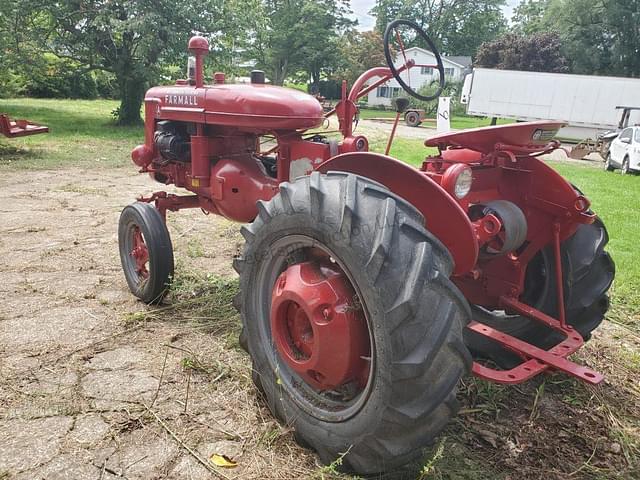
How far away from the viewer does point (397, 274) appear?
1.70 meters

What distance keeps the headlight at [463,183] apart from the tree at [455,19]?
6380 centimetres

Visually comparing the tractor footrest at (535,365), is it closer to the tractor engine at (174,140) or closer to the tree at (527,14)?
the tractor engine at (174,140)

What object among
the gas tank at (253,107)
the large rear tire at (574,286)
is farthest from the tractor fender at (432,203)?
the gas tank at (253,107)

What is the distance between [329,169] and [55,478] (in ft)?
5.40

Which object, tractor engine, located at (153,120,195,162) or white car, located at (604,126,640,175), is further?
white car, located at (604,126,640,175)

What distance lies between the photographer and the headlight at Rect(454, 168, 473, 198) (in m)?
2.07

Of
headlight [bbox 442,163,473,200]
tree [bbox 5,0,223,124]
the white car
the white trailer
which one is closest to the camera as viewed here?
headlight [bbox 442,163,473,200]

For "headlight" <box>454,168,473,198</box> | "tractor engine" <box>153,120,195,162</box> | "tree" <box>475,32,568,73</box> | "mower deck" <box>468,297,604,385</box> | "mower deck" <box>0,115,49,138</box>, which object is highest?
"tree" <box>475,32,568,73</box>

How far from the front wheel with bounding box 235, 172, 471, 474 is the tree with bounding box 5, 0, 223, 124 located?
14135mm

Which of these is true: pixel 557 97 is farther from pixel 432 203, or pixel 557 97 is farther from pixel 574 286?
pixel 432 203

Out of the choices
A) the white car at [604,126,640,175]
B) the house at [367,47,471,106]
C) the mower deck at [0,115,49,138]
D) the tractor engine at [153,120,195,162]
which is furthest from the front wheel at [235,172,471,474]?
the house at [367,47,471,106]

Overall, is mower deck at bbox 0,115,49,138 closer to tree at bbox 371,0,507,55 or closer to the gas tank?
the gas tank

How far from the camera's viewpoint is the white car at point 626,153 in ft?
43.7

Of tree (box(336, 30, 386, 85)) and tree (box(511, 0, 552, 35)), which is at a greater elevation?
tree (box(511, 0, 552, 35))
